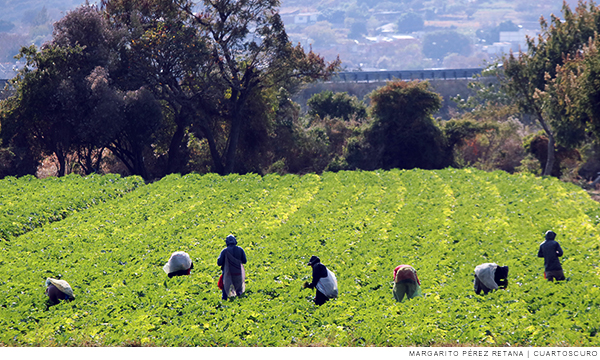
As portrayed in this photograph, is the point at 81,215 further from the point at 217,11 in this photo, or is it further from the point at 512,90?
the point at 512,90

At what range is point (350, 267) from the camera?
575 inches

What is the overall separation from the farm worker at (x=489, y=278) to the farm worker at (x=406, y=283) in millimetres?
1433

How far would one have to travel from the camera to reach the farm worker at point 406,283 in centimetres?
1223

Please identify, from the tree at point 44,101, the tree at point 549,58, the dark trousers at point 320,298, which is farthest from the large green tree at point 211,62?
the dark trousers at point 320,298

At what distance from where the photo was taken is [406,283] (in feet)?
40.3

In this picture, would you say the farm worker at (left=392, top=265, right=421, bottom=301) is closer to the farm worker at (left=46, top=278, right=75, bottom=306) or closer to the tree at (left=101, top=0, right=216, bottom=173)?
the farm worker at (left=46, top=278, right=75, bottom=306)

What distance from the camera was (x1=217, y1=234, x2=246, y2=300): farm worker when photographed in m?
12.9

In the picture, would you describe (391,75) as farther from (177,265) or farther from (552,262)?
(177,265)

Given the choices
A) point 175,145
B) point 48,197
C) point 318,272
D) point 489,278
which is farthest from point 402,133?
point 318,272

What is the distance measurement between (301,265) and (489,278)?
454cm

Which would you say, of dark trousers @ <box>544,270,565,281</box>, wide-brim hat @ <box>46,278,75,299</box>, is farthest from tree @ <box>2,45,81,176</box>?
dark trousers @ <box>544,270,565,281</box>

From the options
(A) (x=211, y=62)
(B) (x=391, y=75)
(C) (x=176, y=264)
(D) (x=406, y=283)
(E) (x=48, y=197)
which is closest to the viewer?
(D) (x=406, y=283)

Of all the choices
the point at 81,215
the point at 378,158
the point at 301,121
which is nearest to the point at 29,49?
the point at 81,215

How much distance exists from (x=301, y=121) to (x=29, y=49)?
21301mm
